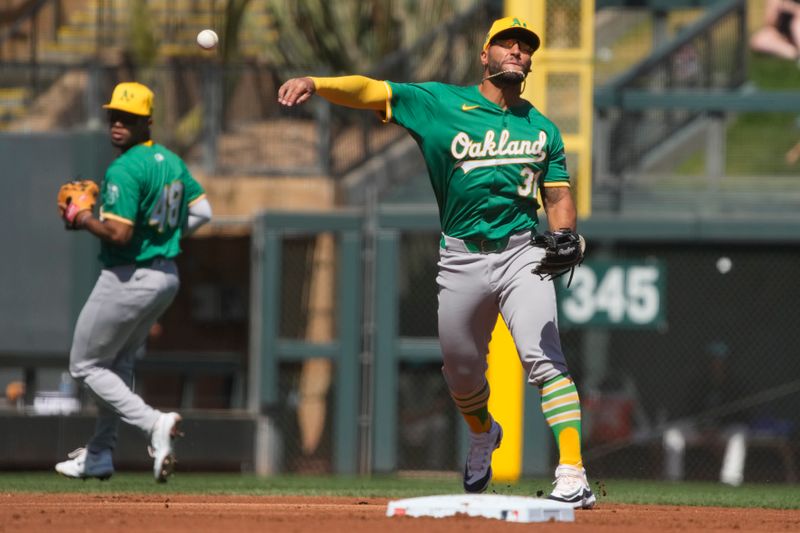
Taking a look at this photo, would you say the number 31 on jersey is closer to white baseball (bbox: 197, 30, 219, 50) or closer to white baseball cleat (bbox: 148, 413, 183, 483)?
white baseball (bbox: 197, 30, 219, 50)

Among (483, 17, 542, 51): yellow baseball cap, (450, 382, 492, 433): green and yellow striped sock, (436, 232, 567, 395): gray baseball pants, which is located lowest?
(450, 382, 492, 433): green and yellow striped sock

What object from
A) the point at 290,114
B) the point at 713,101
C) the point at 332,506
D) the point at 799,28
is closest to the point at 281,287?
the point at 290,114

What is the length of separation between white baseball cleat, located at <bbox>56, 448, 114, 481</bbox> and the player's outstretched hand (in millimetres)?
3028

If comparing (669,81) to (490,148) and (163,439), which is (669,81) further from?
(490,148)

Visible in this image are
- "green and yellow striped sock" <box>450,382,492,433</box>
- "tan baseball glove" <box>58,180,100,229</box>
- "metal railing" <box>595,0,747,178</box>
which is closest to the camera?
"green and yellow striped sock" <box>450,382,492,433</box>

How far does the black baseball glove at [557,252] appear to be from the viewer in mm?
6918

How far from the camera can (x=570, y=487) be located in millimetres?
6789

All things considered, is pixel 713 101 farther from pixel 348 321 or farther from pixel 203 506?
pixel 203 506

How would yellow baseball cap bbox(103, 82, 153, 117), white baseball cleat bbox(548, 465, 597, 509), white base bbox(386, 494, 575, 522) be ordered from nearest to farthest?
1. white base bbox(386, 494, 575, 522)
2. white baseball cleat bbox(548, 465, 597, 509)
3. yellow baseball cap bbox(103, 82, 153, 117)

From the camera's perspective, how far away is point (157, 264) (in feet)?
29.0

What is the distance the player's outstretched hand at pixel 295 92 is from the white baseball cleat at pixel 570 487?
1850 millimetres

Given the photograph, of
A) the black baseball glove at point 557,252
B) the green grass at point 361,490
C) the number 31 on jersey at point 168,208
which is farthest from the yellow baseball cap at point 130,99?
the black baseball glove at point 557,252

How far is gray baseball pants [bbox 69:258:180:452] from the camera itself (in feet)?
28.2

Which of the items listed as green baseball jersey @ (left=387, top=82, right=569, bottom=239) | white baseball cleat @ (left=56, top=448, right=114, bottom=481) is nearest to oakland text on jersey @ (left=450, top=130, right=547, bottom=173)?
green baseball jersey @ (left=387, top=82, right=569, bottom=239)
